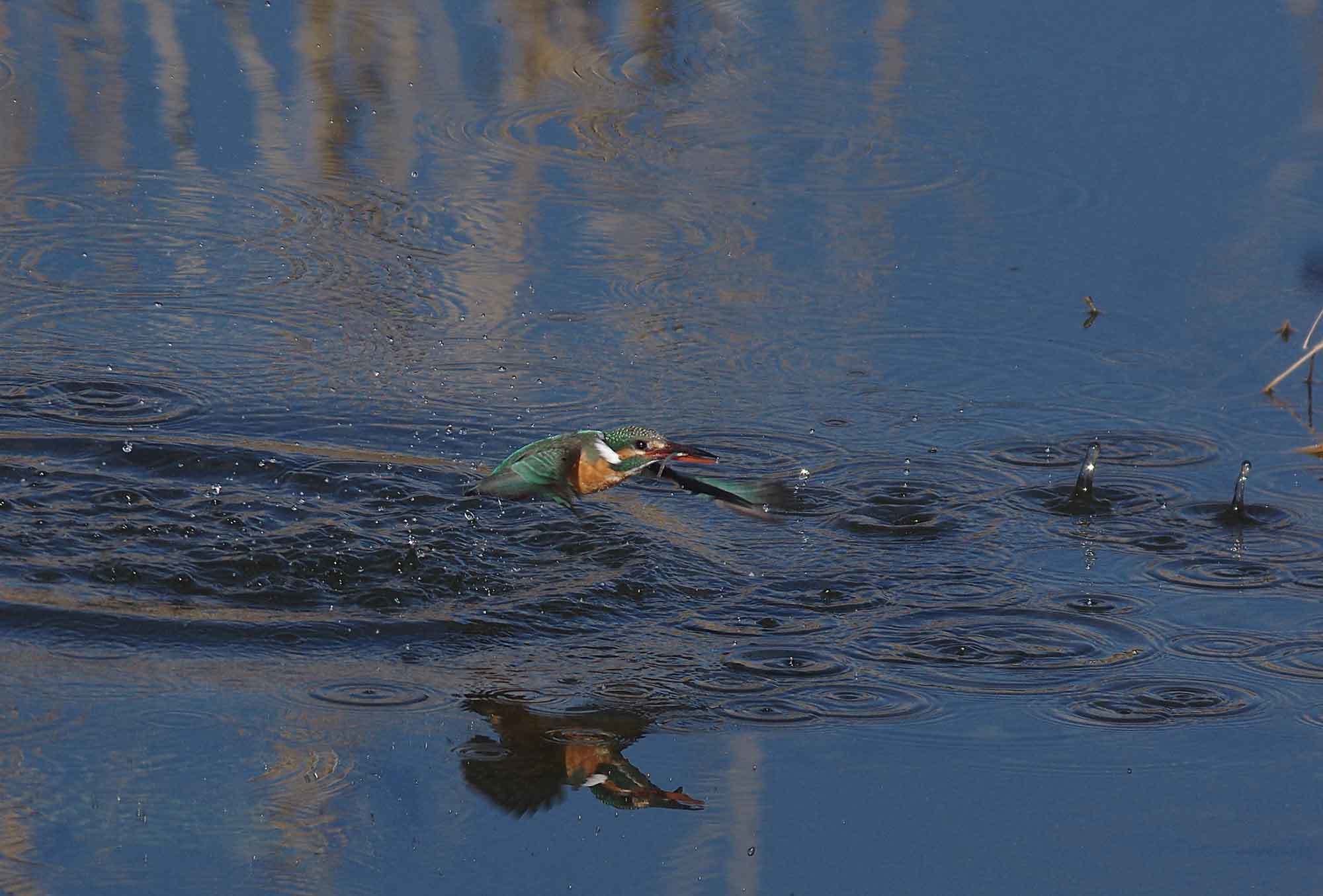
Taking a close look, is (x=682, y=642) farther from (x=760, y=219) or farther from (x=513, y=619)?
(x=760, y=219)

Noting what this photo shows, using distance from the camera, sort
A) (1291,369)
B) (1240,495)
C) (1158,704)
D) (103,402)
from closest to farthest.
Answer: (1158,704) < (1240,495) < (103,402) < (1291,369)

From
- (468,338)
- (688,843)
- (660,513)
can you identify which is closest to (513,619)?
(660,513)

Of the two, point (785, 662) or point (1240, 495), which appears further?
point (1240, 495)

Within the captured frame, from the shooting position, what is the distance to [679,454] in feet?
12.9

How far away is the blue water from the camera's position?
3.26 m

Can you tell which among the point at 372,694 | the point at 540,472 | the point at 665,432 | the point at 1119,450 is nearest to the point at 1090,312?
the point at 1119,450

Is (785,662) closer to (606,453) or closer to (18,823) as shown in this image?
(606,453)

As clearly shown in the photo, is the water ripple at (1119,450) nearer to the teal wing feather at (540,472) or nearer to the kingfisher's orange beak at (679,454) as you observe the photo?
the kingfisher's orange beak at (679,454)

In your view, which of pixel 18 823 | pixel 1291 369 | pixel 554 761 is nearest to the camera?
pixel 18 823

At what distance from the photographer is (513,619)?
414 centimetres

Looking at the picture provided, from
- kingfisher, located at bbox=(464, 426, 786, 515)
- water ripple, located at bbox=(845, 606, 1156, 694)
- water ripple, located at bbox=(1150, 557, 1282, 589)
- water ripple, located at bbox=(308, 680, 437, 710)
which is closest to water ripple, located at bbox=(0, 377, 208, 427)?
kingfisher, located at bbox=(464, 426, 786, 515)

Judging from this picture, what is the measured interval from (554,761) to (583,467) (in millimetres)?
824

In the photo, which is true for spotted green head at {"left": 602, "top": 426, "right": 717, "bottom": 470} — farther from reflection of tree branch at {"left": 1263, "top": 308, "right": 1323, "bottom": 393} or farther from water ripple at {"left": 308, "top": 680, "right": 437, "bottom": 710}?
reflection of tree branch at {"left": 1263, "top": 308, "right": 1323, "bottom": 393}

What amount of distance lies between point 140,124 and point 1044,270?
3241 millimetres
